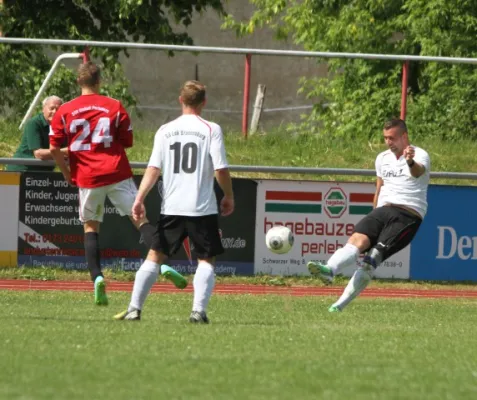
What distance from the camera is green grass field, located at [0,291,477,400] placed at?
20.8 ft

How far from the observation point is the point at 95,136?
34.8ft

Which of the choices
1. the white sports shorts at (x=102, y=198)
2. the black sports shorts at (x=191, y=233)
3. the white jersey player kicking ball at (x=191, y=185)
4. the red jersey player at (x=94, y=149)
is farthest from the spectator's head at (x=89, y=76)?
the black sports shorts at (x=191, y=233)

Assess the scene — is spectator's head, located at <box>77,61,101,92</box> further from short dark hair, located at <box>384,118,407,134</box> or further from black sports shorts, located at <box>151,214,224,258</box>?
short dark hair, located at <box>384,118,407,134</box>

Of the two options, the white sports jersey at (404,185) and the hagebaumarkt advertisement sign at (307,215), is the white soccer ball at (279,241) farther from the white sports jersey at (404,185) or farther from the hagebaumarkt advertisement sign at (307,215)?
the hagebaumarkt advertisement sign at (307,215)

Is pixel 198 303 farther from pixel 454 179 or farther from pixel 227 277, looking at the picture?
pixel 454 179

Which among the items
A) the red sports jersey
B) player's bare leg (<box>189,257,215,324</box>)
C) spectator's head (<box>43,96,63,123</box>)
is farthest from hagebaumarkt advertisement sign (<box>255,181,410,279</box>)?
player's bare leg (<box>189,257,215,324</box>)

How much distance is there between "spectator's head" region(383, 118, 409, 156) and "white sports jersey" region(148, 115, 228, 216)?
2.60 metres

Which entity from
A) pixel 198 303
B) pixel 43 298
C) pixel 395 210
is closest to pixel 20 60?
pixel 43 298

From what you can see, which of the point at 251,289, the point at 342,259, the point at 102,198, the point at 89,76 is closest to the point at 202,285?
the point at 102,198

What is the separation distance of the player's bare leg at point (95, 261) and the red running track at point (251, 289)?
388cm

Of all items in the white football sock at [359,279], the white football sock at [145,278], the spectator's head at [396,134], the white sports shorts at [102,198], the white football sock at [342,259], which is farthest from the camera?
the spectator's head at [396,134]

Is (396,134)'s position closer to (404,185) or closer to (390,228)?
(404,185)

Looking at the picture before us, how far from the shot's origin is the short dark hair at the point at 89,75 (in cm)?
1048

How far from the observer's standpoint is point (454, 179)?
57.6ft
